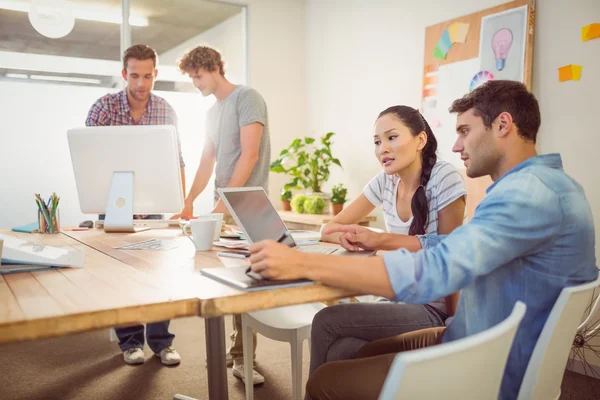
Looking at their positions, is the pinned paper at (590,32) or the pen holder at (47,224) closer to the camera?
the pen holder at (47,224)

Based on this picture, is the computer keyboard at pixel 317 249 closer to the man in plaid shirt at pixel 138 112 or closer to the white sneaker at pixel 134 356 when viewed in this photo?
the man in plaid shirt at pixel 138 112

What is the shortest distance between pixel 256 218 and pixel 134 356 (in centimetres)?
155

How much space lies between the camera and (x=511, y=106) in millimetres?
1188

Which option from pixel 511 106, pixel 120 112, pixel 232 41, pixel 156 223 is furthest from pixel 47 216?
pixel 232 41

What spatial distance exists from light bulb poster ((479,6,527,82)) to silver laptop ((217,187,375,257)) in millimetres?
1939

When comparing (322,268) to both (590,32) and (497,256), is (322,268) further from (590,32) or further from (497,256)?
(590,32)

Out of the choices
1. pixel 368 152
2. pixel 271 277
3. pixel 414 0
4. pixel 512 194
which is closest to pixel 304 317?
pixel 271 277

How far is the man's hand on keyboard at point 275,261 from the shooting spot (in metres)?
1.06

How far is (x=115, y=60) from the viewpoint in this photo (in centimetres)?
407

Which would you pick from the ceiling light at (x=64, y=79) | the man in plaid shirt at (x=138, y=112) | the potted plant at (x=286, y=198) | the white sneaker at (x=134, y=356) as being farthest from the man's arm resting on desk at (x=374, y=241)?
the ceiling light at (x=64, y=79)

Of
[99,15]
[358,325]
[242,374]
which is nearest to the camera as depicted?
[358,325]

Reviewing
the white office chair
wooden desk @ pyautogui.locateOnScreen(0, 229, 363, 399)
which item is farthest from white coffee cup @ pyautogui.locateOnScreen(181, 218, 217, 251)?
the white office chair

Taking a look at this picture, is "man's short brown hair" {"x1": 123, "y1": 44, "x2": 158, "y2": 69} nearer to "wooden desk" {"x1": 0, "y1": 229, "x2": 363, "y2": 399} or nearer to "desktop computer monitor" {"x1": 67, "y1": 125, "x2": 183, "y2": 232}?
"desktop computer monitor" {"x1": 67, "y1": 125, "x2": 183, "y2": 232}

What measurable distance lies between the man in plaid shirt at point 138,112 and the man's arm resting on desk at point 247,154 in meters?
0.35
